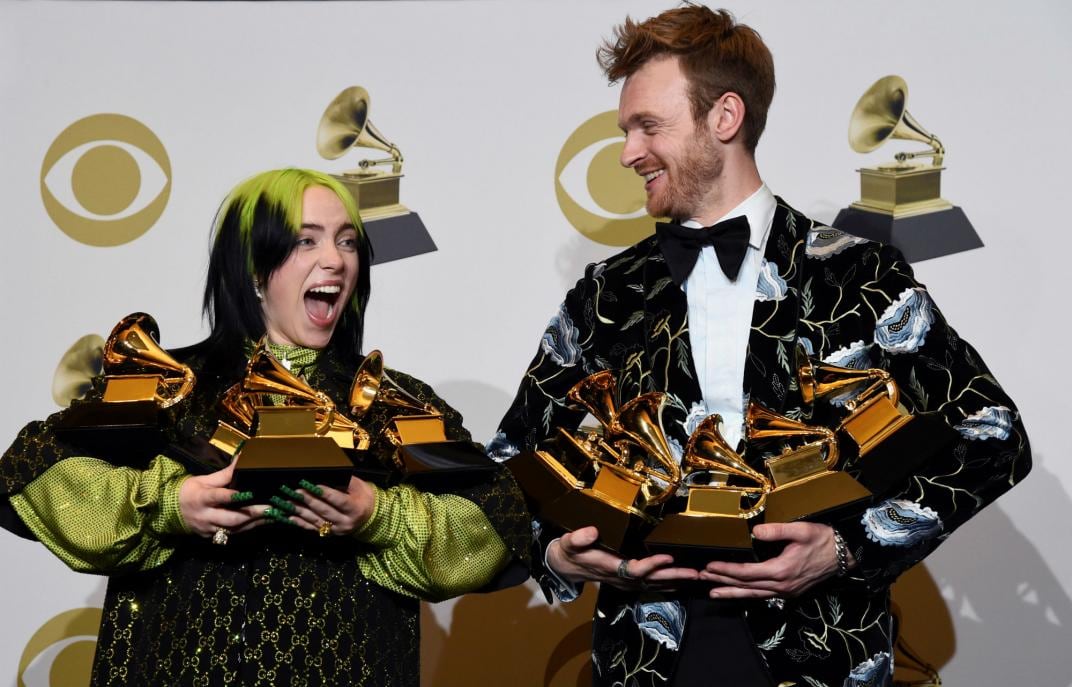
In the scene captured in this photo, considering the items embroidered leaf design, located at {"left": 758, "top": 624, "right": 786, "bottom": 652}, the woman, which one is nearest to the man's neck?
the woman

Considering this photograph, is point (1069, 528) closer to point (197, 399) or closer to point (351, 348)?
point (351, 348)

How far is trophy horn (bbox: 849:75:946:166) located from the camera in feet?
9.57

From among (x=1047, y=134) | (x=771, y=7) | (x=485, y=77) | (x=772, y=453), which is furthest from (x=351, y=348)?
(x=1047, y=134)

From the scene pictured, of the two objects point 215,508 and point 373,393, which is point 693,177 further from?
point 215,508

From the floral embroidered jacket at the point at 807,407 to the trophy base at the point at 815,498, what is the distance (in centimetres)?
9

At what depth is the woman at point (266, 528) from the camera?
1.83m

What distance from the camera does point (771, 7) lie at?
2.97m

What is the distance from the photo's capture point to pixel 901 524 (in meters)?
1.89

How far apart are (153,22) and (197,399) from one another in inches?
60.9

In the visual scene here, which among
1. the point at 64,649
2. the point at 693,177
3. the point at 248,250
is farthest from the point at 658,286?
the point at 64,649

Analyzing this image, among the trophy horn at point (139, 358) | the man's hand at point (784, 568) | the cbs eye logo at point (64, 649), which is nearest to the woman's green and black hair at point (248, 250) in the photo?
the trophy horn at point (139, 358)

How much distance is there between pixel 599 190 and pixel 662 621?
1.32 m

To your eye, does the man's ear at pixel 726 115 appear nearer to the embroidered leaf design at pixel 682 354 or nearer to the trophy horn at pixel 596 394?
the embroidered leaf design at pixel 682 354

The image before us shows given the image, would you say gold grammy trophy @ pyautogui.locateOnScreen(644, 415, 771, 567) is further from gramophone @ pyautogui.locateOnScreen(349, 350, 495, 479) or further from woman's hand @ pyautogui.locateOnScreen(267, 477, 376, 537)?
woman's hand @ pyautogui.locateOnScreen(267, 477, 376, 537)
